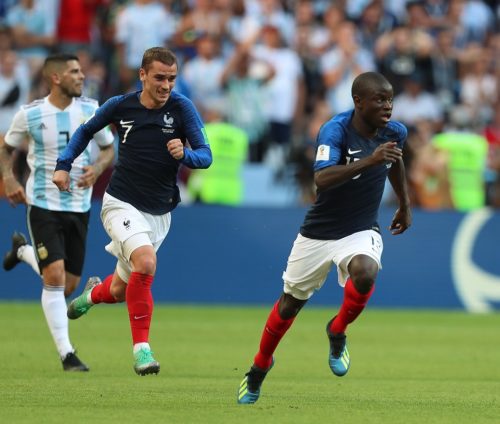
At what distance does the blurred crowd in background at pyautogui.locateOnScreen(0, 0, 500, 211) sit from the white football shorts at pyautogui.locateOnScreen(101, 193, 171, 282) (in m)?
7.81

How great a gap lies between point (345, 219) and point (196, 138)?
1.31m

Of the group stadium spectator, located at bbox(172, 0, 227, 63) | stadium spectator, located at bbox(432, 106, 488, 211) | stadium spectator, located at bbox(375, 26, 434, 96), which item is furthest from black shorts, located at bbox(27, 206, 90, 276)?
stadium spectator, located at bbox(375, 26, 434, 96)

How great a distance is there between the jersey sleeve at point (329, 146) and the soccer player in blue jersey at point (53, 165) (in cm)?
274

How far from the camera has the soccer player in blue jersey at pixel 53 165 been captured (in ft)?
35.3

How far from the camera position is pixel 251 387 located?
27.6ft

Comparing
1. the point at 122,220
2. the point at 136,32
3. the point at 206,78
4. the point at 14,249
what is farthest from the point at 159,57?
the point at 136,32

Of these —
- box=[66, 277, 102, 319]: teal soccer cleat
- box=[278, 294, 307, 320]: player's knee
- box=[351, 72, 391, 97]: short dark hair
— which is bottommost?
box=[66, 277, 102, 319]: teal soccer cleat

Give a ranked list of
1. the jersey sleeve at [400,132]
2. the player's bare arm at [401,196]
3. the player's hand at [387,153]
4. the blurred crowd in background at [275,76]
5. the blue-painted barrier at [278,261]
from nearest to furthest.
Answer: the player's hand at [387,153]
the jersey sleeve at [400,132]
the player's bare arm at [401,196]
the blue-painted barrier at [278,261]
the blurred crowd in background at [275,76]

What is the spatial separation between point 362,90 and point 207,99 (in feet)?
33.5

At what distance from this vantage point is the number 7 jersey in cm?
1091

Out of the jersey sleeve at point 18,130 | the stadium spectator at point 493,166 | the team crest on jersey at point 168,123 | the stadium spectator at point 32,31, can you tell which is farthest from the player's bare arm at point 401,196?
the stadium spectator at point 32,31

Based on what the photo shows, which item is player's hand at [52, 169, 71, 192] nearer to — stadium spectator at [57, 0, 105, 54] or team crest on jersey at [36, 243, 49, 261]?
team crest on jersey at [36, 243, 49, 261]

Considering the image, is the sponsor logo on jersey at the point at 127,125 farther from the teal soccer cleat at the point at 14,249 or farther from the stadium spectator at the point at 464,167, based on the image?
the stadium spectator at the point at 464,167

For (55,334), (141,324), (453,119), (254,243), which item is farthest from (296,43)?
(141,324)
